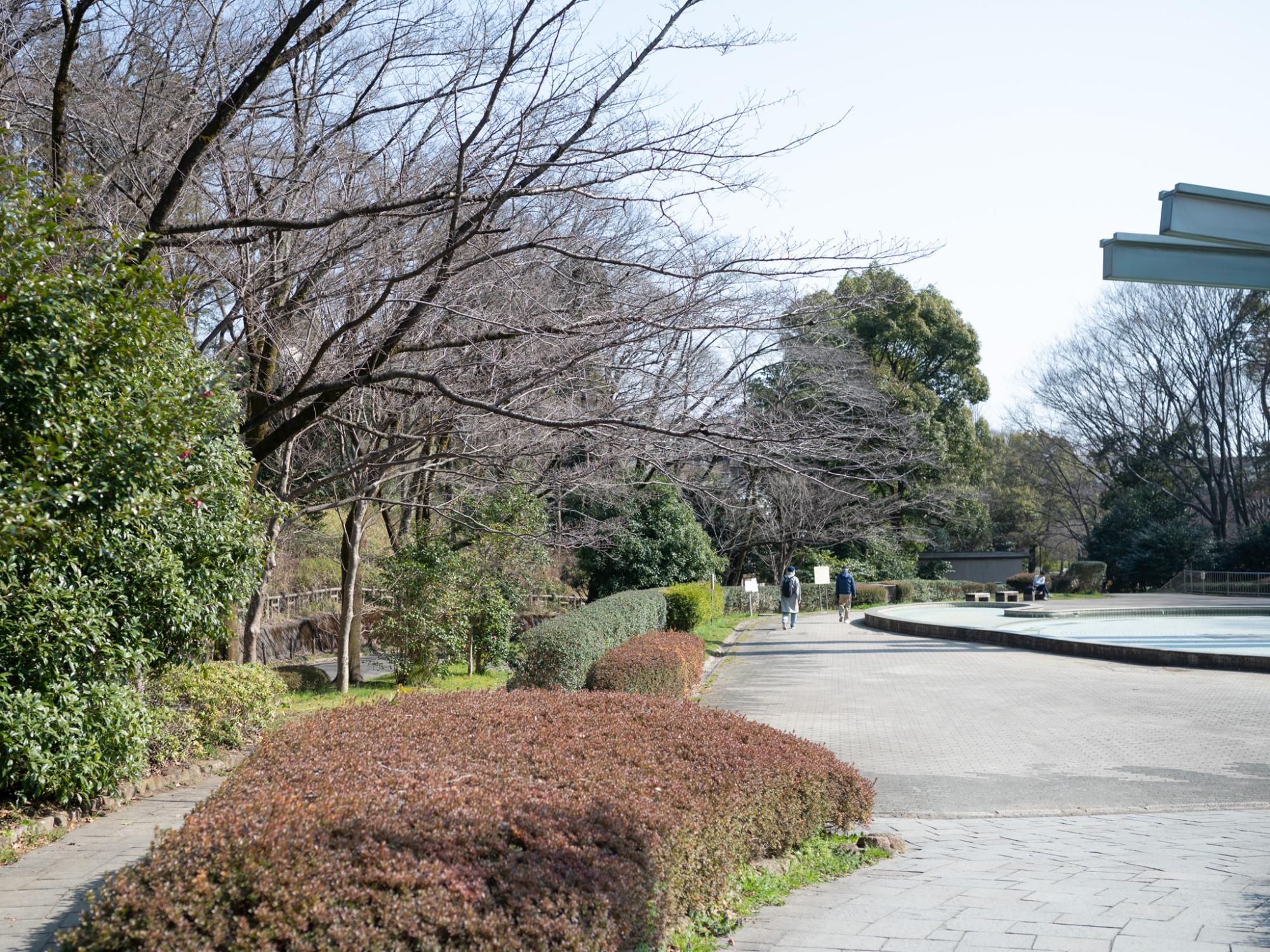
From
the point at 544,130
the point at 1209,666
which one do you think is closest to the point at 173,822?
the point at 544,130

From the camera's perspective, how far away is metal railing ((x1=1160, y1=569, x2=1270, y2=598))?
38812mm

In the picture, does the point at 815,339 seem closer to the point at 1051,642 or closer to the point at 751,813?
the point at 1051,642

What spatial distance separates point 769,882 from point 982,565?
169 feet

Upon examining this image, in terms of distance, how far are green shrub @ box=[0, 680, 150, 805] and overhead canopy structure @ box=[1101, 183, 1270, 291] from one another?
1336 cm

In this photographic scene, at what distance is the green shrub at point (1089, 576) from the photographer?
44.7m

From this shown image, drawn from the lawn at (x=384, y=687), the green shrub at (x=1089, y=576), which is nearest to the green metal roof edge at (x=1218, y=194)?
the lawn at (x=384, y=687)

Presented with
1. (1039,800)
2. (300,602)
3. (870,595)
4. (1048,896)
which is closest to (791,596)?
(870,595)

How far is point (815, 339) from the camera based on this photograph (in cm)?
2712

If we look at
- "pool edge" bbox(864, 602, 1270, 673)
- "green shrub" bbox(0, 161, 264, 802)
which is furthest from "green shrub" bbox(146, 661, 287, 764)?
"pool edge" bbox(864, 602, 1270, 673)

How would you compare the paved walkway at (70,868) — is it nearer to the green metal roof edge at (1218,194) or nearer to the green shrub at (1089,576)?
the green metal roof edge at (1218,194)

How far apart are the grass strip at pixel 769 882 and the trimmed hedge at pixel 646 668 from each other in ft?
9.40

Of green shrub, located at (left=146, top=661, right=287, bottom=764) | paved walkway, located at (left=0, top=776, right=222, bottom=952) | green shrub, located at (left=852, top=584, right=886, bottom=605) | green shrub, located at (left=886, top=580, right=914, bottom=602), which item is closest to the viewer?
paved walkway, located at (left=0, top=776, right=222, bottom=952)

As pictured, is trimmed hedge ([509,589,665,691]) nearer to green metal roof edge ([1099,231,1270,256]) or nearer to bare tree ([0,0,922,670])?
bare tree ([0,0,922,670])

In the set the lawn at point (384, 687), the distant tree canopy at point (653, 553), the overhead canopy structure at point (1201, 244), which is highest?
the overhead canopy structure at point (1201, 244)
